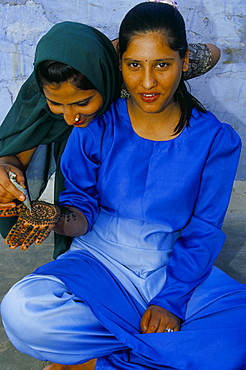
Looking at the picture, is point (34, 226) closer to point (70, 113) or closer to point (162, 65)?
point (70, 113)

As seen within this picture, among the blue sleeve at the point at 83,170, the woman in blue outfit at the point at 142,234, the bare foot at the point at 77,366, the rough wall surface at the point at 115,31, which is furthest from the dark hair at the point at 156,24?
the rough wall surface at the point at 115,31

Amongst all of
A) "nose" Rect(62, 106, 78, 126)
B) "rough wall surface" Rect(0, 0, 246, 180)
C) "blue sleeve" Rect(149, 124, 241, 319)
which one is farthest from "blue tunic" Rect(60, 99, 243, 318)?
"rough wall surface" Rect(0, 0, 246, 180)

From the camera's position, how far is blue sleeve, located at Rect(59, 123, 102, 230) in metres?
1.75

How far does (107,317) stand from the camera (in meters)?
1.49

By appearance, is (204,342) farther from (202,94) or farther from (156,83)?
(202,94)

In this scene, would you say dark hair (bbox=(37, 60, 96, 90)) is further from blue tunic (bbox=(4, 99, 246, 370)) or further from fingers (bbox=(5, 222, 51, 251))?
fingers (bbox=(5, 222, 51, 251))

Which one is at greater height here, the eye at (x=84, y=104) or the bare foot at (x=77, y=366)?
the eye at (x=84, y=104)

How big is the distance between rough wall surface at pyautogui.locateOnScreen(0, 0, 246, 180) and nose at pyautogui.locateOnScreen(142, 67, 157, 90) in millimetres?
1584

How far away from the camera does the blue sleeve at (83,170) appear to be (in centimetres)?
175

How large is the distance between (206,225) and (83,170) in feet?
1.72

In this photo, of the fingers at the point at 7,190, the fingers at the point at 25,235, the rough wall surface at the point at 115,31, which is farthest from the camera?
the rough wall surface at the point at 115,31

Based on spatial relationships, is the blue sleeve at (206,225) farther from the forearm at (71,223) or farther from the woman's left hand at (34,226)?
the woman's left hand at (34,226)

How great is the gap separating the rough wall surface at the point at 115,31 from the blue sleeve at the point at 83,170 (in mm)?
1450

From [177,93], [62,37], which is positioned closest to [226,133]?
[177,93]
